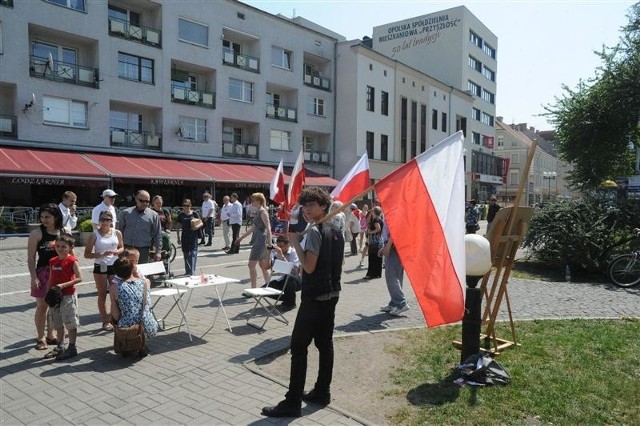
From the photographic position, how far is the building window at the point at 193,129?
28.0 metres

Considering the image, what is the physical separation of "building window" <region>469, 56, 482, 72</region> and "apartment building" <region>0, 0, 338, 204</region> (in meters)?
26.0

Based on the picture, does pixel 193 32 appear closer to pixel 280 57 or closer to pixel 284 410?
pixel 280 57

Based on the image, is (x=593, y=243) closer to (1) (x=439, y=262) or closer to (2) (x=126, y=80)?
(1) (x=439, y=262)

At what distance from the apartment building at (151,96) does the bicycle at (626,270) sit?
1949 centimetres

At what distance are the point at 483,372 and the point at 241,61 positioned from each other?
2918 cm

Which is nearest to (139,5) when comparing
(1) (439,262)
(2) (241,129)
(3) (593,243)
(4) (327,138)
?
(2) (241,129)

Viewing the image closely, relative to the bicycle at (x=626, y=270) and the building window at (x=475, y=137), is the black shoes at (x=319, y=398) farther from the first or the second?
the building window at (x=475, y=137)

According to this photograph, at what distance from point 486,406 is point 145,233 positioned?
17.8 feet

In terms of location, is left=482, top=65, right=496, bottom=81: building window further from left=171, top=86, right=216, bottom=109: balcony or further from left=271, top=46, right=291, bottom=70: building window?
left=171, top=86, right=216, bottom=109: balcony

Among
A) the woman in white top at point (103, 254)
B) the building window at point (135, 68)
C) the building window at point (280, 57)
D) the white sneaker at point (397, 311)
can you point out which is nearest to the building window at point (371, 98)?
the building window at point (280, 57)

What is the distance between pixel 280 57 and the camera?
111 ft

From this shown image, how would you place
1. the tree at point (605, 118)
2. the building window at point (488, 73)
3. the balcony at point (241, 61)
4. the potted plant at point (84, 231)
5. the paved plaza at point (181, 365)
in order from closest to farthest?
the paved plaza at point (181, 365), the potted plant at point (84, 231), the tree at point (605, 118), the balcony at point (241, 61), the building window at point (488, 73)

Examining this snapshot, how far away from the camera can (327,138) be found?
37.9m

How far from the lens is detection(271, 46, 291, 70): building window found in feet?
109
